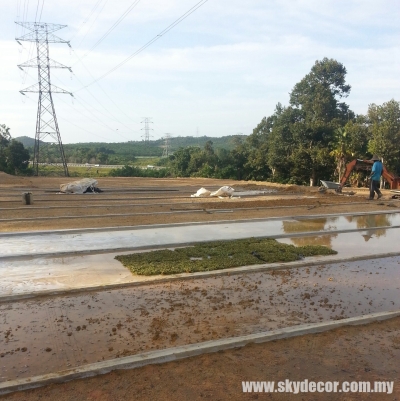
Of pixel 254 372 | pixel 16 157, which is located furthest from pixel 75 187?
pixel 16 157

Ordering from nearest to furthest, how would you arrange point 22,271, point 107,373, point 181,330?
Result: 1. point 107,373
2. point 181,330
3. point 22,271

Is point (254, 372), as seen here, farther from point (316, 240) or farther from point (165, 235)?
point (316, 240)

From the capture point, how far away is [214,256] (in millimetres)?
7840

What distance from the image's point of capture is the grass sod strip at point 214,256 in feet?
23.0

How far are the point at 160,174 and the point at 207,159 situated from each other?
4851 mm

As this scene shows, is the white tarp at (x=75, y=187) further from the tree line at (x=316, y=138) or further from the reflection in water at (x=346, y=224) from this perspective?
the tree line at (x=316, y=138)

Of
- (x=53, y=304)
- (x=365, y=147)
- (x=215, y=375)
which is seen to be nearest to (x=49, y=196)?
(x=53, y=304)

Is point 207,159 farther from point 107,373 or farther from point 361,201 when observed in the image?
point 107,373

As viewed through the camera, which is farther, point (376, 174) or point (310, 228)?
point (376, 174)

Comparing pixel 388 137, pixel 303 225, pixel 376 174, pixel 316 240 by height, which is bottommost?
pixel 316 240

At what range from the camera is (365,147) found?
29.0 m

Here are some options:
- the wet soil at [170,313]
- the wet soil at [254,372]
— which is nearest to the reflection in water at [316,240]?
the wet soil at [170,313]

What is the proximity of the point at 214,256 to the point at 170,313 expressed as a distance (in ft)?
8.89

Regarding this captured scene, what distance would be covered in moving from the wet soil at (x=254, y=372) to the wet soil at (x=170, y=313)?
1.38 ft
